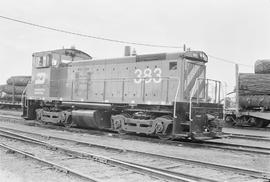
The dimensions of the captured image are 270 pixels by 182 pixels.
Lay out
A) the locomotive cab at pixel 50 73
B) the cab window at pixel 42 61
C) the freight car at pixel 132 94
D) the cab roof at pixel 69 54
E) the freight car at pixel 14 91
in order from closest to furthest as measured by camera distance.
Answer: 1. the freight car at pixel 132 94
2. the locomotive cab at pixel 50 73
3. the cab roof at pixel 69 54
4. the cab window at pixel 42 61
5. the freight car at pixel 14 91

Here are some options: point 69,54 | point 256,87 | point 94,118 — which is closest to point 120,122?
point 94,118

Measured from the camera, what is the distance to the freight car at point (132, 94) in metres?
10.6

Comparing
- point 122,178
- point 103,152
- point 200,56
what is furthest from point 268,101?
point 122,178

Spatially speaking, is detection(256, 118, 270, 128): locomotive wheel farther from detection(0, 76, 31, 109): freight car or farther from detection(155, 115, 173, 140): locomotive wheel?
detection(0, 76, 31, 109): freight car

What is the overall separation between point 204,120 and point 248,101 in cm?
783

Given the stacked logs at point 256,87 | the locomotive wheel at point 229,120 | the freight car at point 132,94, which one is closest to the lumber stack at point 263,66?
the stacked logs at point 256,87

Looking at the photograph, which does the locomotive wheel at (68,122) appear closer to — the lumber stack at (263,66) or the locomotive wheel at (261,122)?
the locomotive wheel at (261,122)

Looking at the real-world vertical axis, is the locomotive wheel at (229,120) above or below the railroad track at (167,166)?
above

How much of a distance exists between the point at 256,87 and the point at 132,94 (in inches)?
320

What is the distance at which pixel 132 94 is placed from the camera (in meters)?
12.3

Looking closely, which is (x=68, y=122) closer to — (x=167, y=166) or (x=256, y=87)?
(x=167, y=166)

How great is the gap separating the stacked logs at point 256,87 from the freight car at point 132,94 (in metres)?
6.26

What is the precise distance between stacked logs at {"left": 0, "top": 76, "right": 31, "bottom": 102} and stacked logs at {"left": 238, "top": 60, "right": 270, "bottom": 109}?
16.9 metres

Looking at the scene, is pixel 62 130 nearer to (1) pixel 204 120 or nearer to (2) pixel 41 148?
(2) pixel 41 148
